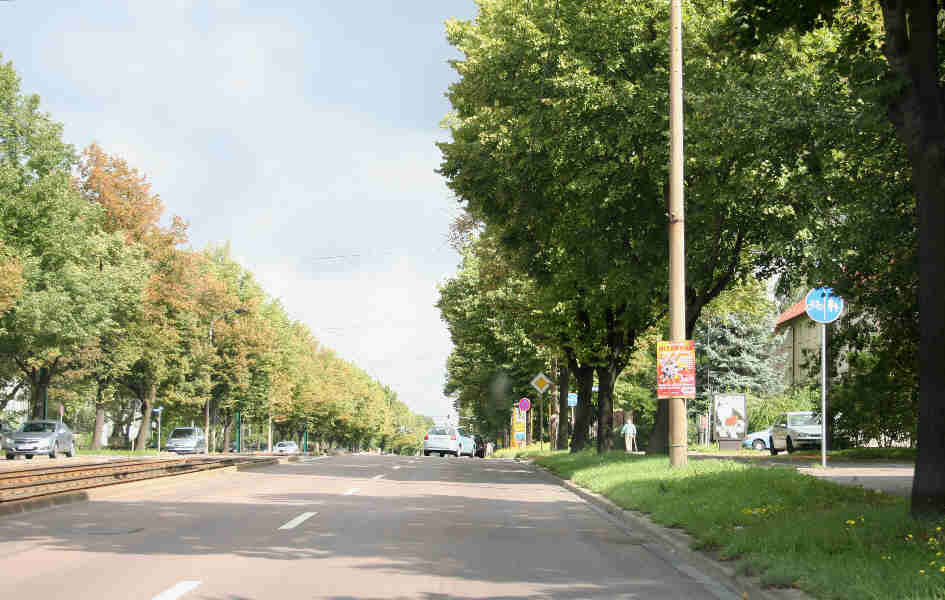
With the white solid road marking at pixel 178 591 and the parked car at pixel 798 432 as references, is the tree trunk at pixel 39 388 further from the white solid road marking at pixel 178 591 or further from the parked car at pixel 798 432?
the white solid road marking at pixel 178 591

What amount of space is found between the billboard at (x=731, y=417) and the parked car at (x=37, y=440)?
30406mm

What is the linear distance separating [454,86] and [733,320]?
42.6 m

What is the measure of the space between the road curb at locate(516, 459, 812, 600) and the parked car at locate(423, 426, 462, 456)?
37793 millimetres

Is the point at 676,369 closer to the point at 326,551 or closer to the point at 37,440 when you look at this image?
the point at 326,551

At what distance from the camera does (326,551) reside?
32.7 ft

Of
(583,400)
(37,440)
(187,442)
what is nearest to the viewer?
(583,400)

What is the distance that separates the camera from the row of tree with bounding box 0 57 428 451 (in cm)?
4347

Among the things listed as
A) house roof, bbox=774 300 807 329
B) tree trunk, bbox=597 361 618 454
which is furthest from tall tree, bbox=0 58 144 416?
house roof, bbox=774 300 807 329

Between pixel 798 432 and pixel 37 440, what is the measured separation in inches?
1160

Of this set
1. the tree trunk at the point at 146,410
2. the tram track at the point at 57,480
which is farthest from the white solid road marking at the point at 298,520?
the tree trunk at the point at 146,410

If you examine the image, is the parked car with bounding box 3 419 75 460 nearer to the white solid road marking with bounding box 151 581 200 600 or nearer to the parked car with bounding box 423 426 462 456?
the parked car with bounding box 423 426 462 456

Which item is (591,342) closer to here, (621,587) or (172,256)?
(621,587)

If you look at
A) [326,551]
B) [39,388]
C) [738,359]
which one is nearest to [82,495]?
[326,551]

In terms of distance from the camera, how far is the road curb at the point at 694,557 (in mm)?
7619
